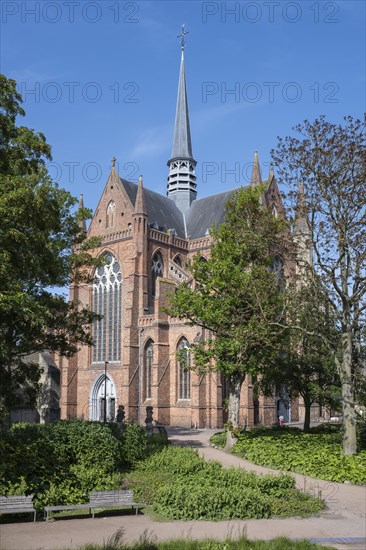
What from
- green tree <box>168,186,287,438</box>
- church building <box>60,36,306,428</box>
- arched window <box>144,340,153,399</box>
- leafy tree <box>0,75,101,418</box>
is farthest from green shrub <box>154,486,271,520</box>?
arched window <box>144,340,153,399</box>

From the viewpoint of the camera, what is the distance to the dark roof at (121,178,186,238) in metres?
50.8

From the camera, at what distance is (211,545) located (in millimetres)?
8609

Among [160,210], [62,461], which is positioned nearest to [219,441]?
[62,461]

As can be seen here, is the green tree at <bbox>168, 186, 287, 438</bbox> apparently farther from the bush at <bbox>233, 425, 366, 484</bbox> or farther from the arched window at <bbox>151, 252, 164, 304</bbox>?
the arched window at <bbox>151, 252, 164, 304</bbox>

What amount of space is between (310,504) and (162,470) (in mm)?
4845

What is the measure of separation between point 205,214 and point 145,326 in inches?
599

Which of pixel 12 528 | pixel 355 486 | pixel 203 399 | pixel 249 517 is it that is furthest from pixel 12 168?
pixel 203 399

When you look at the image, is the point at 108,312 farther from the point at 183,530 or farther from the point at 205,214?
the point at 183,530

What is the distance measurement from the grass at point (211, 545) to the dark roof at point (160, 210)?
41.5 m

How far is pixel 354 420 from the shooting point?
18.3 meters

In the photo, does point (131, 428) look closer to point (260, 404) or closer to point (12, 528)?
point (12, 528)

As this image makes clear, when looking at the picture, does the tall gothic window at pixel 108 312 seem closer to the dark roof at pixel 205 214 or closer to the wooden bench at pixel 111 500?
the dark roof at pixel 205 214

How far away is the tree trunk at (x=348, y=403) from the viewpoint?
18062 mm

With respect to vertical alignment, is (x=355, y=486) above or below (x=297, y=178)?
below
